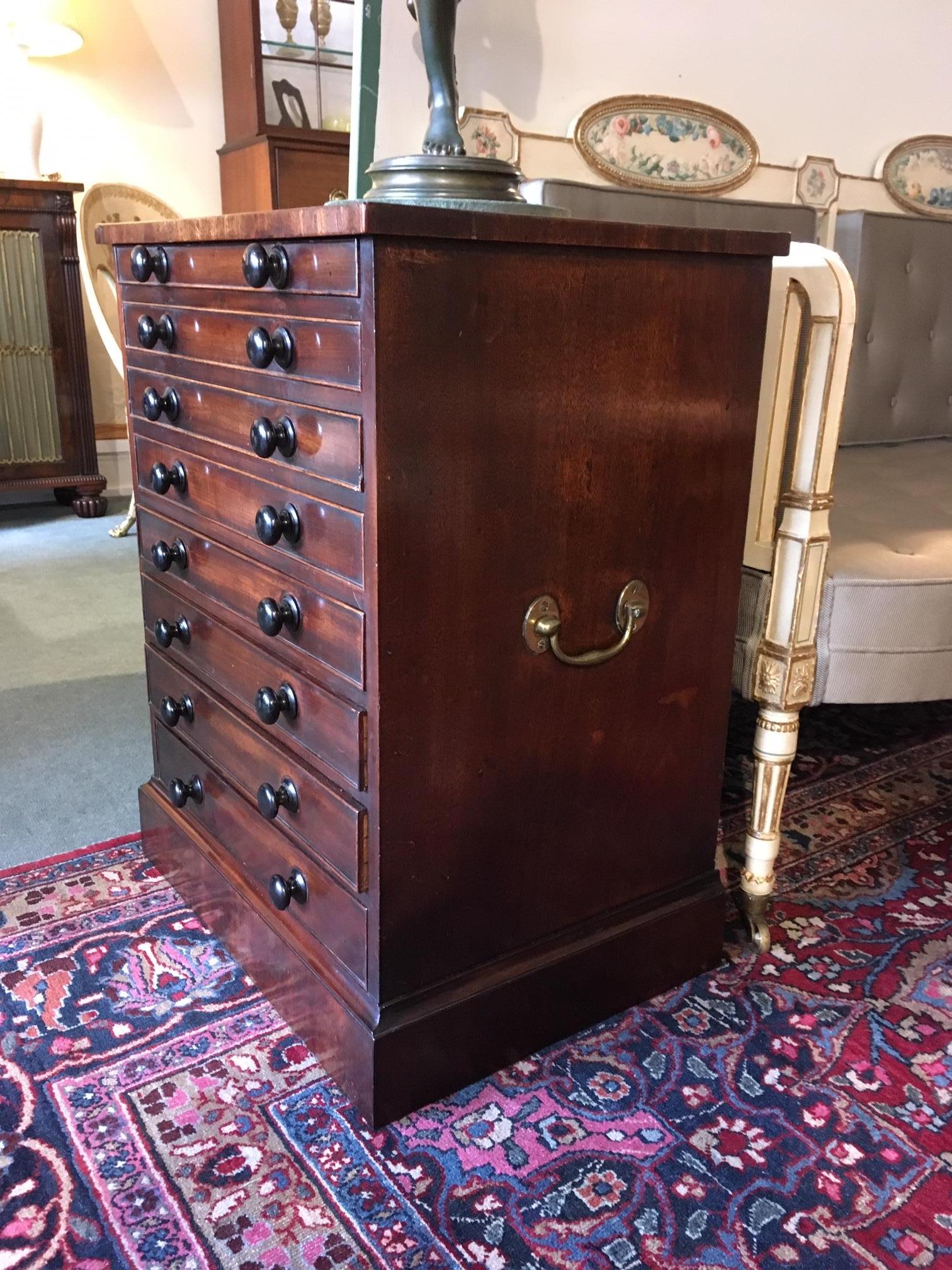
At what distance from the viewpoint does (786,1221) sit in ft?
2.97

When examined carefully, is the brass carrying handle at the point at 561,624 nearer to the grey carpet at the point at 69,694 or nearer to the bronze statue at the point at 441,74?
the bronze statue at the point at 441,74

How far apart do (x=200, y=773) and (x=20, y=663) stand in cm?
115

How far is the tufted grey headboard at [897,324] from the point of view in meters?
2.22

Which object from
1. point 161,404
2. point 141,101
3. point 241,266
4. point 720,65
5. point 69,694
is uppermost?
point 141,101

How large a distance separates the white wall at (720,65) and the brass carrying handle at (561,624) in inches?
44.8

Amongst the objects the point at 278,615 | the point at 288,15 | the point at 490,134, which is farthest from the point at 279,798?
the point at 288,15

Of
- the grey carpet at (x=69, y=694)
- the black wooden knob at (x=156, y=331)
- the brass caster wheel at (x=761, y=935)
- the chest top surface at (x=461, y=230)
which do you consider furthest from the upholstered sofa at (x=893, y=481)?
the grey carpet at (x=69, y=694)

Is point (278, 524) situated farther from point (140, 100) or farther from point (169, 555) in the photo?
point (140, 100)

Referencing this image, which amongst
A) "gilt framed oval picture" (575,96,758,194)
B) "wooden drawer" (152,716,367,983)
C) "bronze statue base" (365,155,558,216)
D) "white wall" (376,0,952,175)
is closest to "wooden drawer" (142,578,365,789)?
"wooden drawer" (152,716,367,983)

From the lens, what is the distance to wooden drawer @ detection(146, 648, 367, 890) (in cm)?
98

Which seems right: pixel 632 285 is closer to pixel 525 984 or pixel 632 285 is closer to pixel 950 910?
pixel 525 984

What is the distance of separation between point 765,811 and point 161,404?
2.83 ft

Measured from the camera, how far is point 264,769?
3.74 ft

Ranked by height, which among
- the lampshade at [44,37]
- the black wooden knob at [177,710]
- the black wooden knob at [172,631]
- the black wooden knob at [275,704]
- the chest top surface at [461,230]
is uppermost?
the lampshade at [44,37]
